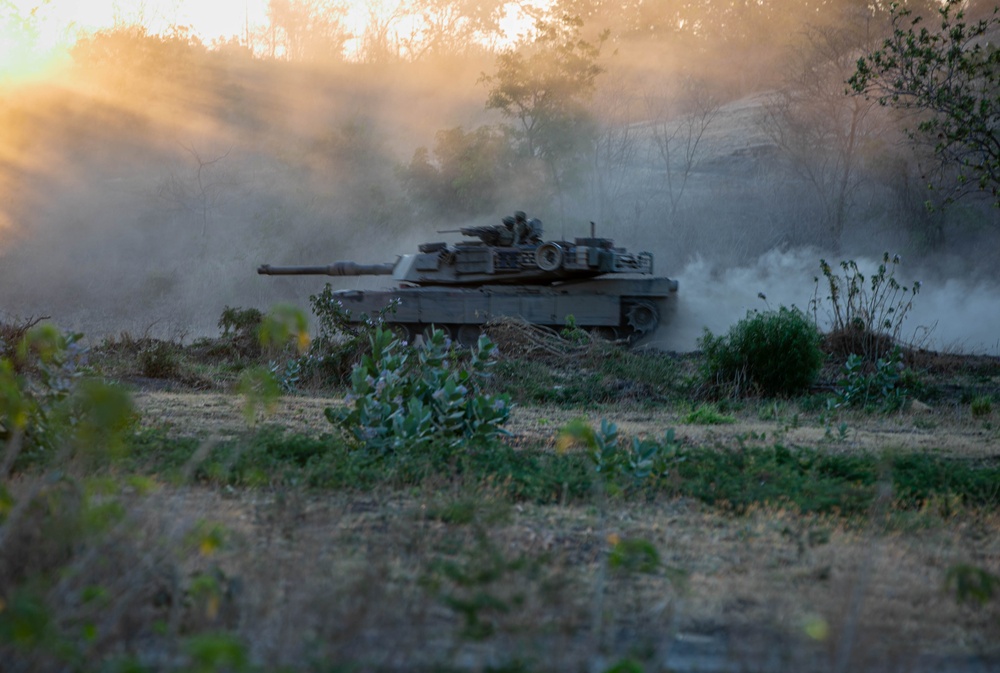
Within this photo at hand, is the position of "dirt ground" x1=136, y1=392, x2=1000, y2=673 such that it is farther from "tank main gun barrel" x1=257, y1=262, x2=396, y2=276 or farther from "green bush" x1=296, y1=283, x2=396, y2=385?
"tank main gun barrel" x1=257, y1=262, x2=396, y2=276

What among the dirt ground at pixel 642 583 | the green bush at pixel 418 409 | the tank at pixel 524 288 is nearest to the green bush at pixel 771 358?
the tank at pixel 524 288

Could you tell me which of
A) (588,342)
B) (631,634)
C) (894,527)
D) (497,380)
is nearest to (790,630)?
(631,634)

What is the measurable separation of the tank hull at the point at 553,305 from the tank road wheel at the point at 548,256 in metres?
0.75

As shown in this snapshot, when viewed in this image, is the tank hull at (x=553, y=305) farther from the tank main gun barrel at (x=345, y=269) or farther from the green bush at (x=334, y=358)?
the green bush at (x=334, y=358)

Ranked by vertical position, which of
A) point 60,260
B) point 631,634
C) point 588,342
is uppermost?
point 60,260

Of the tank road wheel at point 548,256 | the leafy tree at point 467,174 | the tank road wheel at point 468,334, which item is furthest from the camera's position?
the leafy tree at point 467,174

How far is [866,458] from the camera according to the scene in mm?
7035

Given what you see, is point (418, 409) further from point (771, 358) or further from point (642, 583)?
point (771, 358)

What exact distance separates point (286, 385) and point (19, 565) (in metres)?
8.62

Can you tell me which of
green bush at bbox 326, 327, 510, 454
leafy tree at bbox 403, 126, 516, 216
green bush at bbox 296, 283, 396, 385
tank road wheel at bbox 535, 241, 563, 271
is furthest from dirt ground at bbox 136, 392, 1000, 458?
leafy tree at bbox 403, 126, 516, 216

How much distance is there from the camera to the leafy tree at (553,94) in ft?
107

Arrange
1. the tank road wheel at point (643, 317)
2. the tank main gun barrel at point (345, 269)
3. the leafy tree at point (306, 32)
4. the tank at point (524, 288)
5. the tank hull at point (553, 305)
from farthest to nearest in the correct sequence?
1. the leafy tree at point (306, 32)
2. the tank main gun barrel at point (345, 269)
3. the tank road wheel at point (643, 317)
4. the tank hull at point (553, 305)
5. the tank at point (524, 288)

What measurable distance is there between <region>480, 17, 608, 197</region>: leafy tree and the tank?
1482 cm

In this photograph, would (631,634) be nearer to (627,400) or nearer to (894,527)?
(894,527)
